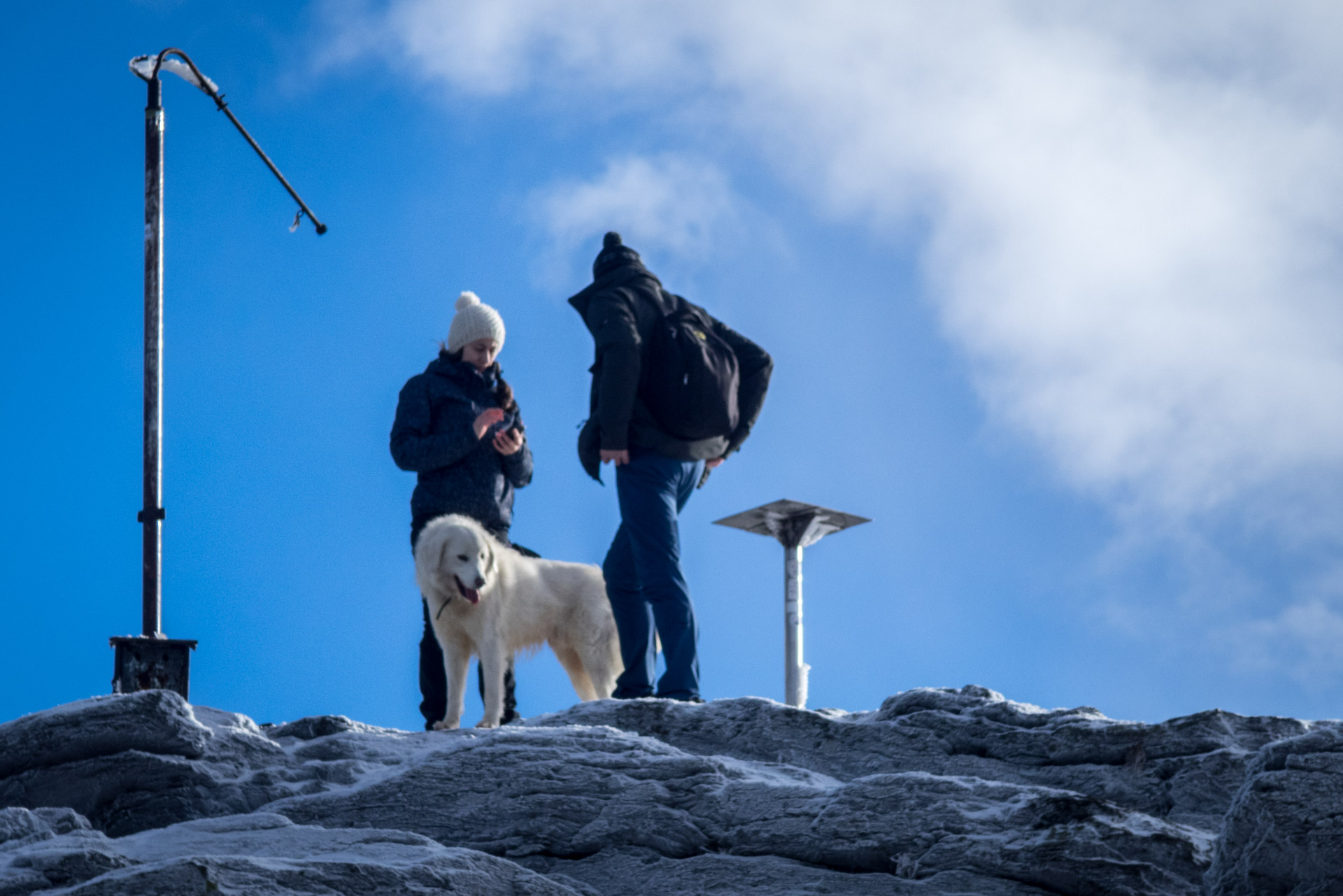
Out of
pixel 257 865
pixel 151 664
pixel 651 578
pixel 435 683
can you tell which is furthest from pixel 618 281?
pixel 257 865

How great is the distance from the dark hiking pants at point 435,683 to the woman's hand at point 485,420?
782 mm

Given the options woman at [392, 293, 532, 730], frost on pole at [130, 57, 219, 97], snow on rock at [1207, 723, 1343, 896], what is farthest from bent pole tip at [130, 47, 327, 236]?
snow on rock at [1207, 723, 1343, 896]

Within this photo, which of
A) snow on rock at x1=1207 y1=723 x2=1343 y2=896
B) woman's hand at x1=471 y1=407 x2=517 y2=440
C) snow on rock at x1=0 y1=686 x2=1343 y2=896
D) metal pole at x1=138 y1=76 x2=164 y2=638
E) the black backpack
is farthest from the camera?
metal pole at x1=138 y1=76 x2=164 y2=638

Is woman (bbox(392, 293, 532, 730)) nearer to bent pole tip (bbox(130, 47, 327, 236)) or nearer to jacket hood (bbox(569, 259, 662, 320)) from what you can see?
jacket hood (bbox(569, 259, 662, 320))

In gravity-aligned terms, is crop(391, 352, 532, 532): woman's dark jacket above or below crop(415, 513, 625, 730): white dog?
above

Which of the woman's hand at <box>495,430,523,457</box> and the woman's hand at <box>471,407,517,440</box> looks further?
the woman's hand at <box>495,430,523,457</box>

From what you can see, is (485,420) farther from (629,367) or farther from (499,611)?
(499,611)

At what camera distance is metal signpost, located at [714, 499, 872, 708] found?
953 centimetres

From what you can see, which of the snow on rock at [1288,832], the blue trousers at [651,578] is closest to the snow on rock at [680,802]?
the snow on rock at [1288,832]

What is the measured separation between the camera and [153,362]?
8.43 m

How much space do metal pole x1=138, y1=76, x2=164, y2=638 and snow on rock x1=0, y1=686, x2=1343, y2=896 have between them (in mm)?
3611

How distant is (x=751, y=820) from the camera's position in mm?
3480

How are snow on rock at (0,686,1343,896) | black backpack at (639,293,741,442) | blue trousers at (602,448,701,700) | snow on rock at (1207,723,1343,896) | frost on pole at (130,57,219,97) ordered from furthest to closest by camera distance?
frost on pole at (130,57,219,97), black backpack at (639,293,741,442), blue trousers at (602,448,701,700), snow on rock at (0,686,1343,896), snow on rock at (1207,723,1343,896)

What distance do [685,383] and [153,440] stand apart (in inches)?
156
